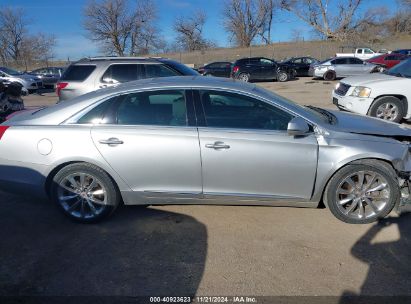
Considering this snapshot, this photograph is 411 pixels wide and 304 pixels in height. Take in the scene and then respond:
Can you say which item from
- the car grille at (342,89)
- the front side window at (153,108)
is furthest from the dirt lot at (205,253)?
the car grille at (342,89)

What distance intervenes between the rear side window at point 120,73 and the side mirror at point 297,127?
4.82 m

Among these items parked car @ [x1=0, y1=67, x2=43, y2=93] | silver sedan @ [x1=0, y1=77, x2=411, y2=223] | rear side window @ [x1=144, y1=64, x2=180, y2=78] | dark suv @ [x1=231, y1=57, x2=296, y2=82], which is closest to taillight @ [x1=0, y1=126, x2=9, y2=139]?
silver sedan @ [x1=0, y1=77, x2=411, y2=223]

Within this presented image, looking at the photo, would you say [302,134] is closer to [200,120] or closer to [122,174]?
[200,120]

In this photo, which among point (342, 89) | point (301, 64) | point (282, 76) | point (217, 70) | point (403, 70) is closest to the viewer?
point (403, 70)

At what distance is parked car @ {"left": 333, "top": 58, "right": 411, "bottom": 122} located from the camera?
22.9 feet

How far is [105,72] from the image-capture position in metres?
7.12

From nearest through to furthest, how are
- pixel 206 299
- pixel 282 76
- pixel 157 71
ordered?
pixel 206 299
pixel 157 71
pixel 282 76

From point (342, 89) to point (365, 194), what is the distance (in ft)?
17.1

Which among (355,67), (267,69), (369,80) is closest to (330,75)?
(355,67)

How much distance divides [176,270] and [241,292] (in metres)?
0.59

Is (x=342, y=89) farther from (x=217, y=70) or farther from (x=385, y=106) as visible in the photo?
(x=217, y=70)

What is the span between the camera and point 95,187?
3492 millimetres

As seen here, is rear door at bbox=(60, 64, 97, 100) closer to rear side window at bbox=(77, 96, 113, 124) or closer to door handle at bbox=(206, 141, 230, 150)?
rear side window at bbox=(77, 96, 113, 124)

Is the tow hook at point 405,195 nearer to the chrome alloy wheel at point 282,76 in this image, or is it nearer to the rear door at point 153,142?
the rear door at point 153,142
